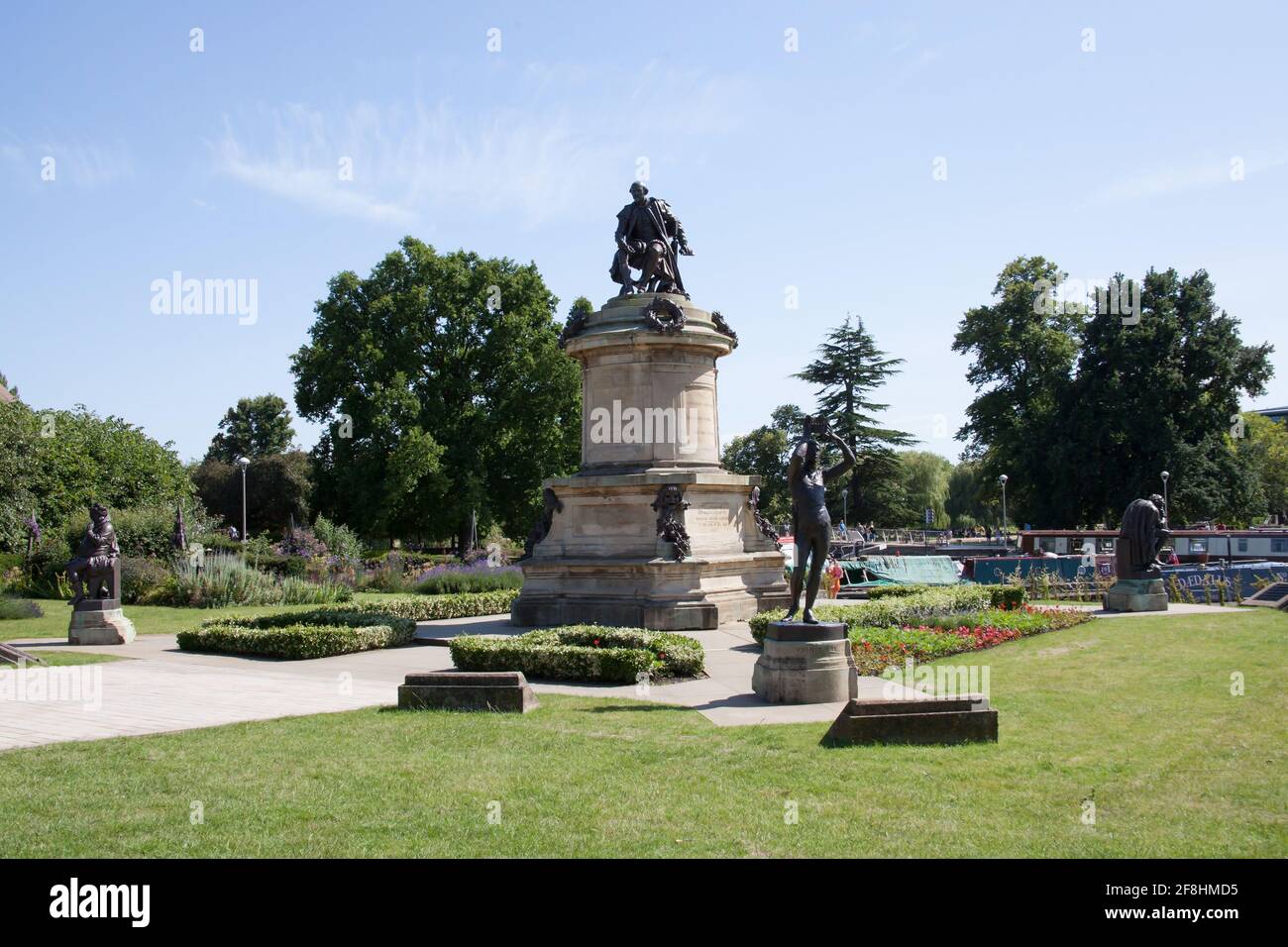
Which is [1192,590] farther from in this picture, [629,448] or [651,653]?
[651,653]

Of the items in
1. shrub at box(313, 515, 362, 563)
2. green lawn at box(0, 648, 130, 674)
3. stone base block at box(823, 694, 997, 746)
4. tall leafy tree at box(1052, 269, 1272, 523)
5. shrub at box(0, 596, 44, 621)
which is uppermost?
tall leafy tree at box(1052, 269, 1272, 523)

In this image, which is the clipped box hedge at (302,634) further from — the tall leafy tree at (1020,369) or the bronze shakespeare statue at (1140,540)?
the tall leafy tree at (1020,369)

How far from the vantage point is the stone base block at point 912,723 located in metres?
9.12

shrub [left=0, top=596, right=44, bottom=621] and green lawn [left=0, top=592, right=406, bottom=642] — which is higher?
shrub [left=0, top=596, right=44, bottom=621]

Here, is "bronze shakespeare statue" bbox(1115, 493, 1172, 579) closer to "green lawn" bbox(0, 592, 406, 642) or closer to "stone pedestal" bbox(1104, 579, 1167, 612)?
"stone pedestal" bbox(1104, 579, 1167, 612)

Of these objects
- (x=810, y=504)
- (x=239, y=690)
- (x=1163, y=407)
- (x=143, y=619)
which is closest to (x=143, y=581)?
(x=143, y=619)

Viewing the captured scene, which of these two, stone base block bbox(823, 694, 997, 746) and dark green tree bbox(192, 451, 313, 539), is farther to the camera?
dark green tree bbox(192, 451, 313, 539)

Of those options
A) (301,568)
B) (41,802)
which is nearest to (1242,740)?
(41,802)

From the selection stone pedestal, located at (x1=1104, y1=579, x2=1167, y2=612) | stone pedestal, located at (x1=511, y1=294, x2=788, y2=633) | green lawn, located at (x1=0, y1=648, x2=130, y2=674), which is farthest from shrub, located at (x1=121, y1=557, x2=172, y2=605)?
stone pedestal, located at (x1=1104, y1=579, x2=1167, y2=612)

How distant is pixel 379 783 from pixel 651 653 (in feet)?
20.6

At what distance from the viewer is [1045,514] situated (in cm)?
5284

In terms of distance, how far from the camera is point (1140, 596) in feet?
75.0

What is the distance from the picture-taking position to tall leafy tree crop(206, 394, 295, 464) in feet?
320

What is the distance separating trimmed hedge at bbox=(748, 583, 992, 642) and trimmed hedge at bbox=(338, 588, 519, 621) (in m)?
7.65
